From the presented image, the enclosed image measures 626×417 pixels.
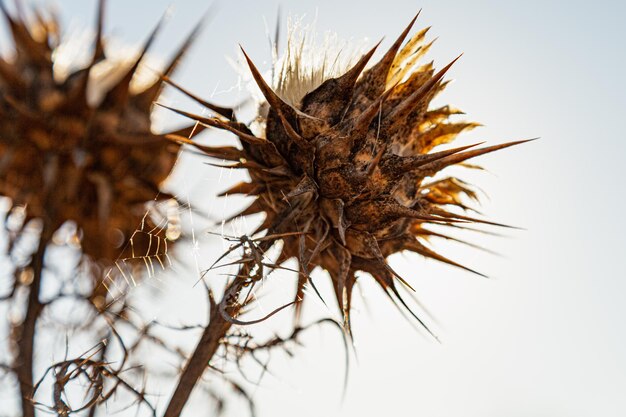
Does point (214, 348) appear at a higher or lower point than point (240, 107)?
lower

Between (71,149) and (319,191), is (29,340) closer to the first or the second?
(71,149)

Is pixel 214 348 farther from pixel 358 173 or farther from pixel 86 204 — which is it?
pixel 86 204

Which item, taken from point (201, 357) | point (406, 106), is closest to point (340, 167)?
point (406, 106)

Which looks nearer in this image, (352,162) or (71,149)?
(352,162)

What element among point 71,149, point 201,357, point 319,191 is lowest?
point 201,357

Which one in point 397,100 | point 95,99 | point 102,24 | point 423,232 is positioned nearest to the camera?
point 397,100

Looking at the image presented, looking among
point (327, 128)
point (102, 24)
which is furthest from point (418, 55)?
point (102, 24)
